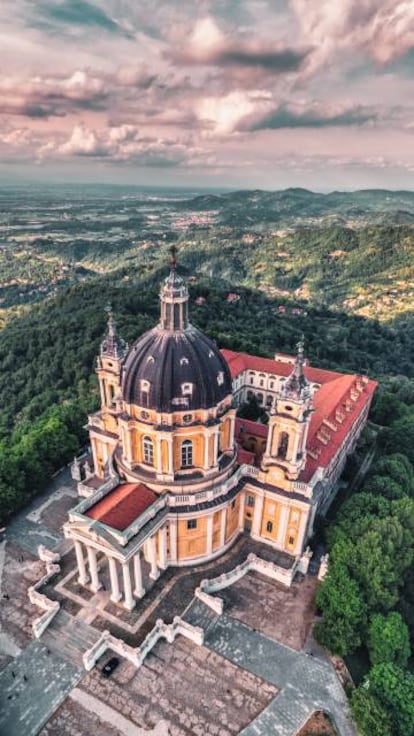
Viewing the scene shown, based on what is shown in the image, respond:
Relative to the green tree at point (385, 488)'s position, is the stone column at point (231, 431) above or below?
above

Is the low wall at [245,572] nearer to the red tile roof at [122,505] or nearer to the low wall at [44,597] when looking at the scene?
the red tile roof at [122,505]

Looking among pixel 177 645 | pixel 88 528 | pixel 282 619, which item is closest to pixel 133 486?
pixel 88 528

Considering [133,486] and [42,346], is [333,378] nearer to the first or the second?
[133,486]

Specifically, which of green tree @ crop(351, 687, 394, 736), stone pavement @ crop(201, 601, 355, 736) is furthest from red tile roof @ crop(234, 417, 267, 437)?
green tree @ crop(351, 687, 394, 736)

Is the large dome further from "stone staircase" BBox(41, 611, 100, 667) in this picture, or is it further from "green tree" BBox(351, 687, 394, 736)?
"green tree" BBox(351, 687, 394, 736)

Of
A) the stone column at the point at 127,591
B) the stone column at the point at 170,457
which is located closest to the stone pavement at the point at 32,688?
the stone column at the point at 127,591
